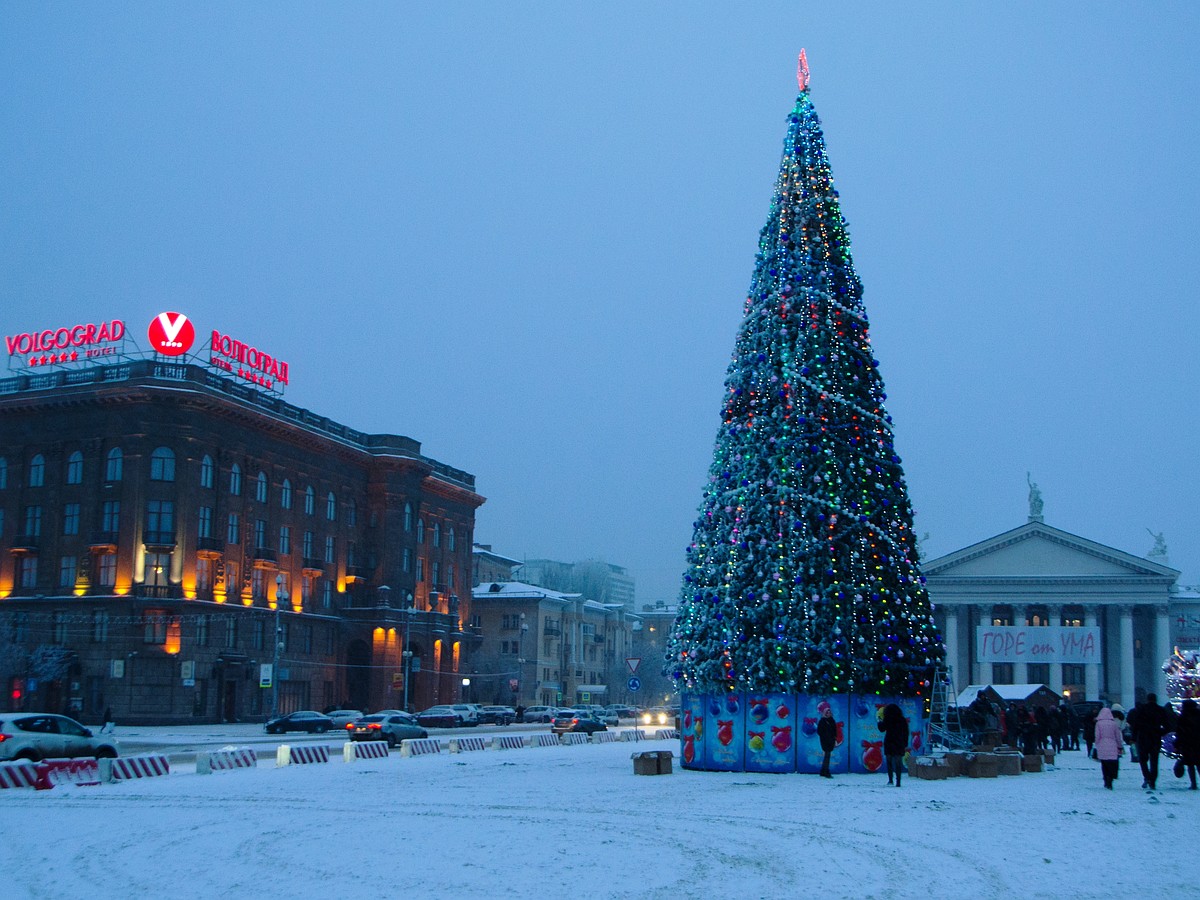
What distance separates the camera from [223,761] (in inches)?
1244

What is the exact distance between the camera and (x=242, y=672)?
2790 inches

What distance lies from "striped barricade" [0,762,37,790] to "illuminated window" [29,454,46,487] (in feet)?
161

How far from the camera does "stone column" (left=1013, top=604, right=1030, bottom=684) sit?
9931cm

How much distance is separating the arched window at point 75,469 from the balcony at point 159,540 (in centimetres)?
568

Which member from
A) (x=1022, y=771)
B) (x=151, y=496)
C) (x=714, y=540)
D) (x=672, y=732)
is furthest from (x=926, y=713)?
(x=151, y=496)

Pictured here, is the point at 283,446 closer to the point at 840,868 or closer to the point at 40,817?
the point at 40,817

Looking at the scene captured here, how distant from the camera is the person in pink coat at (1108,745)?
79.5 ft

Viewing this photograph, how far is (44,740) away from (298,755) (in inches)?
241

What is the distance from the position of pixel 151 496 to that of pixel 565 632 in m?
56.6

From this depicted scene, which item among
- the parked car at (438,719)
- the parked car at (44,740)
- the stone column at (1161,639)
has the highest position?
the stone column at (1161,639)

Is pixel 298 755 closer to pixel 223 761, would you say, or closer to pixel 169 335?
pixel 223 761

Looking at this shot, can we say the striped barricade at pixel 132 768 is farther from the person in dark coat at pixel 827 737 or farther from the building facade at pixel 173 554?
the building facade at pixel 173 554

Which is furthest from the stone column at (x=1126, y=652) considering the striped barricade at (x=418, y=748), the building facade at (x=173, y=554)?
the striped barricade at (x=418, y=748)

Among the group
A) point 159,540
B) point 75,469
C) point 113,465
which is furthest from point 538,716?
point 75,469
